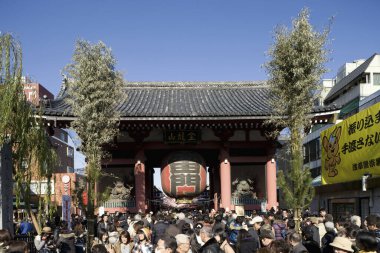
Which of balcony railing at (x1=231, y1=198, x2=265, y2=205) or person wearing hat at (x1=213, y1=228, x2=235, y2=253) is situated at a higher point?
person wearing hat at (x1=213, y1=228, x2=235, y2=253)

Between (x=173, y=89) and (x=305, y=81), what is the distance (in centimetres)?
1497

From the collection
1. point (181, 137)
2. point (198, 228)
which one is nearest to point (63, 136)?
point (181, 137)

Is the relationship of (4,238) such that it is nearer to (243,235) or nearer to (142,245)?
(142,245)

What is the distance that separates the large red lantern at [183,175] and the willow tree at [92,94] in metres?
5.72

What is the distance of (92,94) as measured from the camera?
16578 millimetres

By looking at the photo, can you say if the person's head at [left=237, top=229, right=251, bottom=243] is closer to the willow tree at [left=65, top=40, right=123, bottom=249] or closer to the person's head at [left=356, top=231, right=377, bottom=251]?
the person's head at [left=356, top=231, right=377, bottom=251]

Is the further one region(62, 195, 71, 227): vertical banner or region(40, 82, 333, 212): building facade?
region(40, 82, 333, 212): building facade

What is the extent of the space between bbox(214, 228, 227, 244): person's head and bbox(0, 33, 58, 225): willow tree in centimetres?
631

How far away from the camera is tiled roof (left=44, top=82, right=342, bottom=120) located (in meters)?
22.2

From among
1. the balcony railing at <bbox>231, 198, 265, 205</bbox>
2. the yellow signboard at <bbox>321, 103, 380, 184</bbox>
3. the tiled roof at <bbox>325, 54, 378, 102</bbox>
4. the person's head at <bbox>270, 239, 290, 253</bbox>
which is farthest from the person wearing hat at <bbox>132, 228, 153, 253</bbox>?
the tiled roof at <bbox>325, 54, 378, 102</bbox>

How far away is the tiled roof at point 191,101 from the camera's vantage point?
2216 cm

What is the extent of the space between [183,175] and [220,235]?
14.1 meters

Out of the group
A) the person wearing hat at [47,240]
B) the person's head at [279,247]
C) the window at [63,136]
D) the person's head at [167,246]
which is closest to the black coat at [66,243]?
the person wearing hat at [47,240]

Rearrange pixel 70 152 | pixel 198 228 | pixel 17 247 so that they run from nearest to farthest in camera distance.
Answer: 1. pixel 17 247
2. pixel 198 228
3. pixel 70 152
